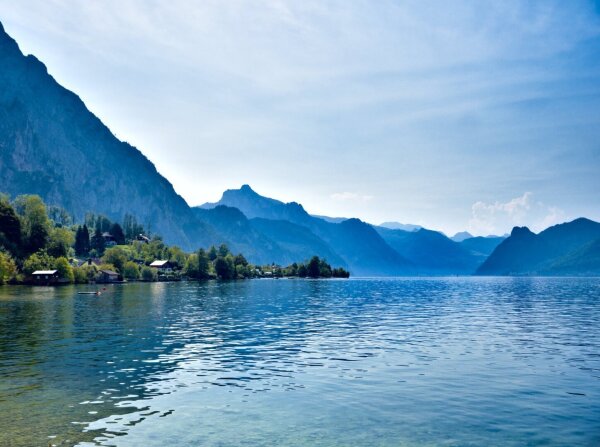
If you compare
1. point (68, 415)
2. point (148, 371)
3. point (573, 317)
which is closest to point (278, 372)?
point (148, 371)

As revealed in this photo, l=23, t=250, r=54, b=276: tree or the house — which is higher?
Result: l=23, t=250, r=54, b=276: tree

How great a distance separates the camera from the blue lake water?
81.2ft

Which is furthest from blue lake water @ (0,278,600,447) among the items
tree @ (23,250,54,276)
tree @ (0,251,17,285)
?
tree @ (23,250,54,276)

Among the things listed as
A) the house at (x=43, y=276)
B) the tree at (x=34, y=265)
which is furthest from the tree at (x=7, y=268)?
the house at (x=43, y=276)

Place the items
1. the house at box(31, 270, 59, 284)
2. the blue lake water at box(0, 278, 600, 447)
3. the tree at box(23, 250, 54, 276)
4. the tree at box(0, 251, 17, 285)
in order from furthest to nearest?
the tree at box(23, 250, 54, 276) → the house at box(31, 270, 59, 284) → the tree at box(0, 251, 17, 285) → the blue lake water at box(0, 278, 600, 447)

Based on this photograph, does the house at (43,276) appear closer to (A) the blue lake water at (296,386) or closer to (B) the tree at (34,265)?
A: (B) the tree at (34,265)

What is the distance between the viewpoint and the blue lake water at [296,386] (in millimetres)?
24750

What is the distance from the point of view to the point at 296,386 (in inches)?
1377

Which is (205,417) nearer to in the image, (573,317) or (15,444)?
(15,444)

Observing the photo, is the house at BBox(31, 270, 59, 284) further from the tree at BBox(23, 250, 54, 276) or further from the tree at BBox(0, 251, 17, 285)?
the tree at BBox(0, 251, 17, 285)

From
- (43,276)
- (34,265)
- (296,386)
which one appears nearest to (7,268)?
(43,276)

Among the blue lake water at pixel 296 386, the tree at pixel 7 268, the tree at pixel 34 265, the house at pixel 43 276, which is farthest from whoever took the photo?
the tree at pixel 34 265

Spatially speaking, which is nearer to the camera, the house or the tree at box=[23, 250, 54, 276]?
the house

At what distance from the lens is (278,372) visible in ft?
131
